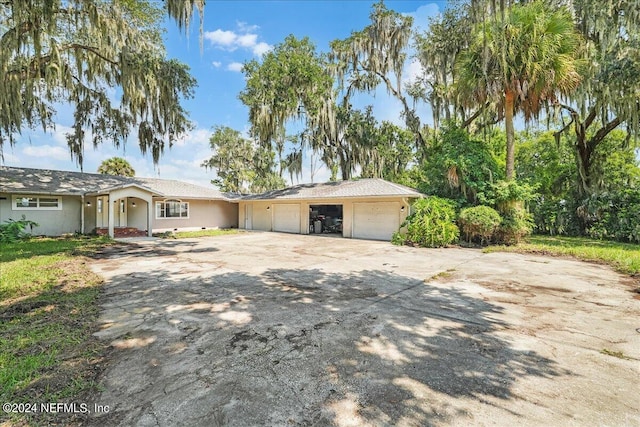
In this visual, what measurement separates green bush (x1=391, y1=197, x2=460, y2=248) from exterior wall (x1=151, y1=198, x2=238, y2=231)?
13.3 metres

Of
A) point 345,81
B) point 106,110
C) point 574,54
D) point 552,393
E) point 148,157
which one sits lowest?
point 552,393

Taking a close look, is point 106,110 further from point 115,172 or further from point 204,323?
point 115,172

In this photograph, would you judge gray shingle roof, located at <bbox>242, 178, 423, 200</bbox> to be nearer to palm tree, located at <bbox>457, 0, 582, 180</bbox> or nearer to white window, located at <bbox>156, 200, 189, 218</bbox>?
white window, located at <bbox>156, 200, 189, 218</bbox>

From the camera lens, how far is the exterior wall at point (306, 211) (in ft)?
46.0

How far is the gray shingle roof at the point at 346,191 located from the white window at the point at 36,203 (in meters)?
9.61

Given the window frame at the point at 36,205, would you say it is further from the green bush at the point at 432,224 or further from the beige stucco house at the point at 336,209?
the green bush at the point at 432,224

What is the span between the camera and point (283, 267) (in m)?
7.67

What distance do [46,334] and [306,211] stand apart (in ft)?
48.0

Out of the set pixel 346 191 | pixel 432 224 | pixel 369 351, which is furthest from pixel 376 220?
pixel 369 351

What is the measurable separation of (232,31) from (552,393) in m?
12.1

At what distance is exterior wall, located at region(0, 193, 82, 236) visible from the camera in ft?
44.0

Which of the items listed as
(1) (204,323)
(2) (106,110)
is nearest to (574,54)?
(1) (204,323)

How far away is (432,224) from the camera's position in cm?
1179

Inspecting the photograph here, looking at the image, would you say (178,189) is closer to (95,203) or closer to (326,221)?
(95,203)
